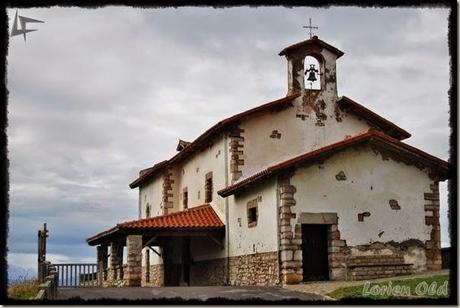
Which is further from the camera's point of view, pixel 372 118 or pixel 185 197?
pixel 185 197

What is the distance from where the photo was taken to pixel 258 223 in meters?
19.6

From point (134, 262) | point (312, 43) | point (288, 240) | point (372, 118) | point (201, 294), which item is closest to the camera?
→ point (201, 294)

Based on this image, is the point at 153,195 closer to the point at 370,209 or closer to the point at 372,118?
the point at 372,118

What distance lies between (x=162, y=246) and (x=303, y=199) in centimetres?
1175

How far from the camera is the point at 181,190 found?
2838 cm

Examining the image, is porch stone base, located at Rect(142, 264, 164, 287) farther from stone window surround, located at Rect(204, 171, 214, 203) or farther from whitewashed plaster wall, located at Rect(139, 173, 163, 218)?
stone window surround, located at Rect(204, 171, 214, 203)

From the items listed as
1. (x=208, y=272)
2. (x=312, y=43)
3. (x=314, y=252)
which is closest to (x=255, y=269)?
(x=314, y=252)

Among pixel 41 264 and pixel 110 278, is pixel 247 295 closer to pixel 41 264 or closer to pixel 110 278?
pixel 41 264

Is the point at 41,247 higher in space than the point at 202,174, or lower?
lower

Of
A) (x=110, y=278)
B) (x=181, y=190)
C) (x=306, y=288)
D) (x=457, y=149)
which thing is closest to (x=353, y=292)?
(x=306, y=288)

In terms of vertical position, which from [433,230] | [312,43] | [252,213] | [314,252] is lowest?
[314,252]

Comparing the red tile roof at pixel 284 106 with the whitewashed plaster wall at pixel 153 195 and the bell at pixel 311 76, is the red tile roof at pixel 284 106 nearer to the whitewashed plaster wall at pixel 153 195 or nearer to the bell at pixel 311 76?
the bell at pixel 311 76

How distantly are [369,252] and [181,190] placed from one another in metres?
11.8

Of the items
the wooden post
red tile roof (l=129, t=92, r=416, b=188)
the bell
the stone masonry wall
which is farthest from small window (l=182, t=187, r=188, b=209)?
the stone masonry wall
